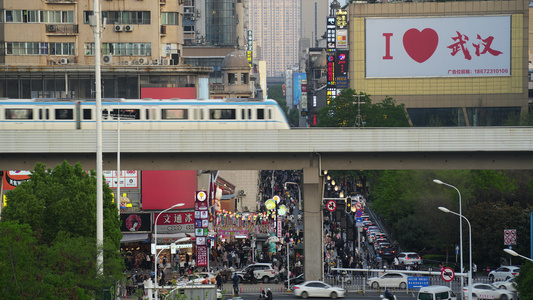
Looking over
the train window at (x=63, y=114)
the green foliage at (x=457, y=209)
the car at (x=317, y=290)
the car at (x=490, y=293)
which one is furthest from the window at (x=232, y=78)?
the car at (x=490, y=293)

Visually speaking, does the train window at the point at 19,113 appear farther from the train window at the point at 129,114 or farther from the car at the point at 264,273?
the car at the point at 264,273

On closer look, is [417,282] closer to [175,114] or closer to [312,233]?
[312,233]

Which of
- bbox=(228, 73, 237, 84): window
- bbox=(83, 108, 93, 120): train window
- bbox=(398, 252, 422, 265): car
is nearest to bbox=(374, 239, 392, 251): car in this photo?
bbox=(398, 252, 422, 265): car

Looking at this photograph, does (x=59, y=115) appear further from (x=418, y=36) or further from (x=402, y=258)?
(x=418, y=36)

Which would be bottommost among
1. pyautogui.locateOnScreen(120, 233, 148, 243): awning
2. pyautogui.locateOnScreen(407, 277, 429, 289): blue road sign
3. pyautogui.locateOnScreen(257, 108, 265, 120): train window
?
pyautogui.locateOnScreen(407, 277, 429, 289): blue road sign

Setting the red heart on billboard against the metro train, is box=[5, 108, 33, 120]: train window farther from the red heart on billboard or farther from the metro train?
the red heart on billboard
